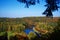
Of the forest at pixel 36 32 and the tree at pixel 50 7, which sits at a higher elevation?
the tree at pixel 50 7

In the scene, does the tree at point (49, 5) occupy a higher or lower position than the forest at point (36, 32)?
higher

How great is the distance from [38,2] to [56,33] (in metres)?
2.32

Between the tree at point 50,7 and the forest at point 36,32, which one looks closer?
the tree at point 50,7

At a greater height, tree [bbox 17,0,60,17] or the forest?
tree [bbox 17,0,60,17]

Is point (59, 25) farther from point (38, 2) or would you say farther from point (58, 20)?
point (38, 2)

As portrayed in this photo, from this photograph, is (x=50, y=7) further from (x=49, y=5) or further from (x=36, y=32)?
(x=36, y=32)

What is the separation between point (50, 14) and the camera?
24.6ft

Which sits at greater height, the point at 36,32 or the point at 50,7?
the point at 50,7

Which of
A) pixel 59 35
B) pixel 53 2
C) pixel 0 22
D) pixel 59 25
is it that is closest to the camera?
pixel 53 2

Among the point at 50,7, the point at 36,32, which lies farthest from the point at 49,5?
the point at 36,32

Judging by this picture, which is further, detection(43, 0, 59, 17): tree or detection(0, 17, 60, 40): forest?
detection(0, 17, 60, 40): forest

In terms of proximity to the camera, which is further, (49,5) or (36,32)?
(36,32)

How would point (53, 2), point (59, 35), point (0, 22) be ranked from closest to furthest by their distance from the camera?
point (53, 2) < point (59, 35) < point (0, 22)

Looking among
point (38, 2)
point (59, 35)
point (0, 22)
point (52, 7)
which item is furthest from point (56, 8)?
point (0, 22)
